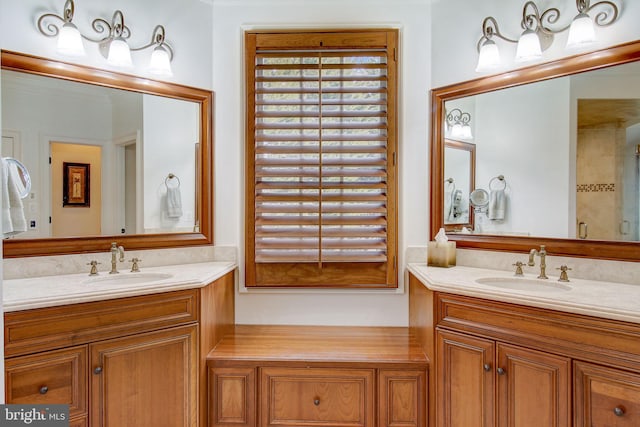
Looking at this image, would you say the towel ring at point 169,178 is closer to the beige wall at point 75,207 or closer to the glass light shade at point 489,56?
the beige wall at point 75,207

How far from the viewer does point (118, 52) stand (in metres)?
1.93

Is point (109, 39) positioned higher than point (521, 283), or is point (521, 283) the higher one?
point (109, 39)

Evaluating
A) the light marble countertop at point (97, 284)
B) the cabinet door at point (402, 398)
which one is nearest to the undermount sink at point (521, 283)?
the cabinet door at point (402, 398)

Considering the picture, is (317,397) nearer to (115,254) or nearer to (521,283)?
(521,283)

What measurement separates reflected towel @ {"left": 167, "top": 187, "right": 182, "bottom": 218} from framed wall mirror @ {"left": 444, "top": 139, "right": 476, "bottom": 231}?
1.60 meters

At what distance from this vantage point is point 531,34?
1832 millimetres

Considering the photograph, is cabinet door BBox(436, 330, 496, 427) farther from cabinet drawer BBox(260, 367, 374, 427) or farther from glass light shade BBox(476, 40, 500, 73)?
glass light shade BBox(476, 40, 500, 73)

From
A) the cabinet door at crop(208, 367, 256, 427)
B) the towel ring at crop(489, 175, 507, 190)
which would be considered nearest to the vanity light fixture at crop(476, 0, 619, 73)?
the towel ring at crop(489, 175, 507, 190)

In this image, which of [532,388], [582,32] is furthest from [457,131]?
[532,388]

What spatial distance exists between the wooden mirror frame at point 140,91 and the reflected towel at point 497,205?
1652 mm

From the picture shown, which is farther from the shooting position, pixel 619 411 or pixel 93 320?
pixel 93 320

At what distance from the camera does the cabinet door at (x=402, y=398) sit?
5.87ft

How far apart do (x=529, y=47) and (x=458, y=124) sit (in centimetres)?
50

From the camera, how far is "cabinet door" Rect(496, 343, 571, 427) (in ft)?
4.54
